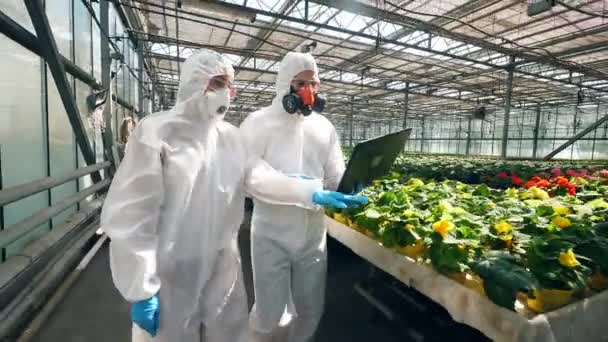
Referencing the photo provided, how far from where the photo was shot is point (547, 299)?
1416 millimetres

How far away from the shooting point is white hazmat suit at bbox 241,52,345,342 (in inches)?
68.4

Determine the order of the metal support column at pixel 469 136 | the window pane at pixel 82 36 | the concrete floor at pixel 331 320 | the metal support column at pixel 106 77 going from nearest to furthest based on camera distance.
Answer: the concrete floor at pixel 331 320, the window pane at pixel 82 36, the metal support column at pixel 106 77, the metal support column at pixel 469 136

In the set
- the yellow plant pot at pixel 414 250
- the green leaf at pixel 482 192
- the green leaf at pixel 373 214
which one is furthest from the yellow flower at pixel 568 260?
the green leaf at pixel 482 192

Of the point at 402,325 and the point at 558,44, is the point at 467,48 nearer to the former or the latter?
the point at 558,44

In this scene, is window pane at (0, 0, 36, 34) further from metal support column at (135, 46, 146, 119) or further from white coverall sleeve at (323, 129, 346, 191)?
metal support column at (135, 46, 146, 119)

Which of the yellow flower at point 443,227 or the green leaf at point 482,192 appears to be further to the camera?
the green leaf at point 482,192

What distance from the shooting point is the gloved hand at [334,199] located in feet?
4.94

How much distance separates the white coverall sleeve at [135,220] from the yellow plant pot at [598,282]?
198 centimetres

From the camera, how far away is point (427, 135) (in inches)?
1059

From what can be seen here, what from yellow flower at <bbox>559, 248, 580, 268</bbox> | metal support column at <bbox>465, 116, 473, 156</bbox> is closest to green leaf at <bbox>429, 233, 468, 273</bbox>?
yellow flower at <bbox>559, 248, 580, 268</bbox>

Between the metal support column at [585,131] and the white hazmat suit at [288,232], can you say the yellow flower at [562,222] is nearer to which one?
the white hazmat suit at [288,232]

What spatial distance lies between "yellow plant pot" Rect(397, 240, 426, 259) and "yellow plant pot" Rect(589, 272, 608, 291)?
2.57 feet

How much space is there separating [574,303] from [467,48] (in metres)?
8.33

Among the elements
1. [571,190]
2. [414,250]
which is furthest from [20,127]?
[571,190]
